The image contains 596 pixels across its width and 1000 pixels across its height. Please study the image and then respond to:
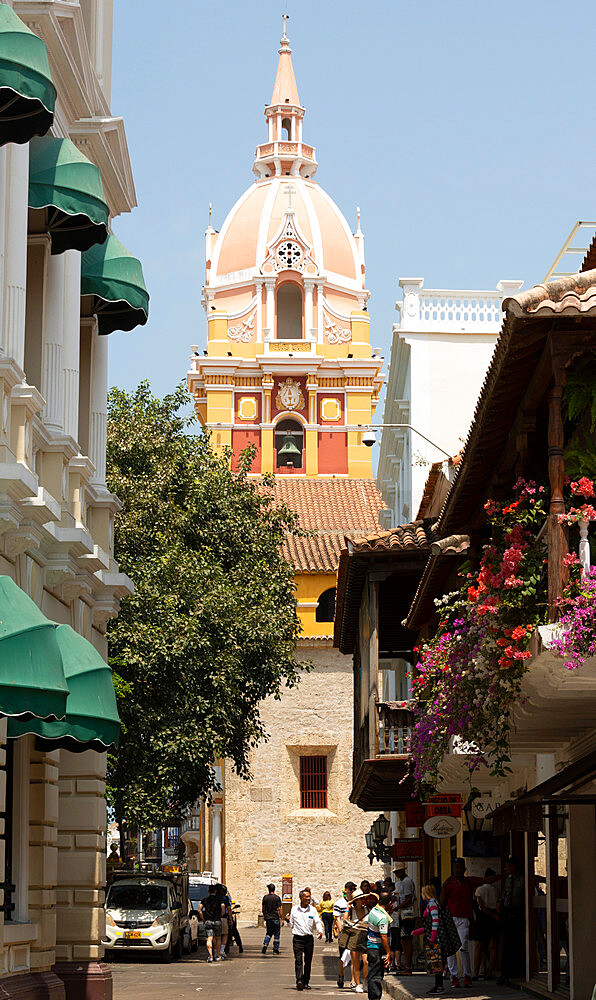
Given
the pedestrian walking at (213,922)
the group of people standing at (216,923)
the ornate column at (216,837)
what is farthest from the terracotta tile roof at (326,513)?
the pedestrian walking at (213,922)

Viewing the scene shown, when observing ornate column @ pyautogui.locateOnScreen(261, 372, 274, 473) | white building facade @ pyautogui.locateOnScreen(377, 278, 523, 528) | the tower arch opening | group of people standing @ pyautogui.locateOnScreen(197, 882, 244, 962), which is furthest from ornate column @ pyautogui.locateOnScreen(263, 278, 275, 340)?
group of people standing @ pyautogui.locateOnScreen(197, 882, 244, 962)

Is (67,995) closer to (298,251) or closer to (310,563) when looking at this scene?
(310,563)

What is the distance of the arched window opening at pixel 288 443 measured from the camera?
6400cm

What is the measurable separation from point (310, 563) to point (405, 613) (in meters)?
21.1

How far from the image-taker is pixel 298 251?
65.9 metres

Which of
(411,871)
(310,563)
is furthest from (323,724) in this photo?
(411,871)

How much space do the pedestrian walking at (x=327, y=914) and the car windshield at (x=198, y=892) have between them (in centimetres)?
356

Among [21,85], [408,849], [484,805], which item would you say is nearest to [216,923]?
[408,849]

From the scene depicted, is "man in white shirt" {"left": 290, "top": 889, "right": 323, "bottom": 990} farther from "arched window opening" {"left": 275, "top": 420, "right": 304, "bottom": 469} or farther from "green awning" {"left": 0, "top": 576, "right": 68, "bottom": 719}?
"arched window opening" {"left": 275, "top": 420, "right": 304, "bottom": 469}

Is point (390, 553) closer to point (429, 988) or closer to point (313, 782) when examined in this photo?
point (429, 988)

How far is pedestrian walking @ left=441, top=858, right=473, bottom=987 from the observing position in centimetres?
2205

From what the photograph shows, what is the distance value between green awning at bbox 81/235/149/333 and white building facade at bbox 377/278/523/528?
2320cm

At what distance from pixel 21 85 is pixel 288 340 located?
52.4 m

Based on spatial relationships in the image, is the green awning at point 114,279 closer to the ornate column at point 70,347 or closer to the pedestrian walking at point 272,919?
the ornate column at point 70,347
